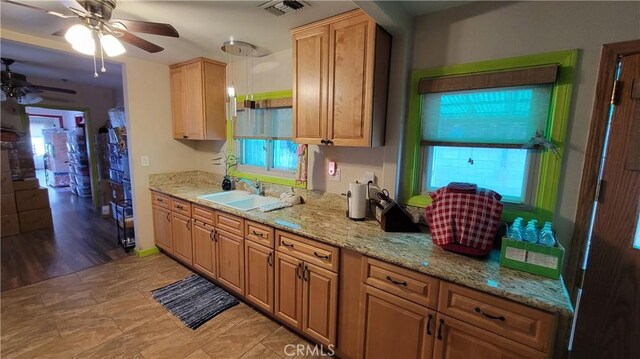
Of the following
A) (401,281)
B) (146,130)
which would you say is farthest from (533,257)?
(146,130)

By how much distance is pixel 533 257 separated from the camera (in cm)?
127

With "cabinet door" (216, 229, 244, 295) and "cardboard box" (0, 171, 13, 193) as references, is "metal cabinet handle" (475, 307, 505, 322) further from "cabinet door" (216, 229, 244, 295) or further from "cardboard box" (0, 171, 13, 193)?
"cardboard box" (0, 171, 13, 193)

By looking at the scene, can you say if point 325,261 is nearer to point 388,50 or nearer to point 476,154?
point 476,154

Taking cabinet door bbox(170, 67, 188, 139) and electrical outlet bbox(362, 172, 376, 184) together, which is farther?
cabinet door bbox(170, 67, 188, 139)

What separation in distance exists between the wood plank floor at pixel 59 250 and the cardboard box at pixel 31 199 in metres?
0.40

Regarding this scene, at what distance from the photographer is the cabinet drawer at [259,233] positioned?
204 cm

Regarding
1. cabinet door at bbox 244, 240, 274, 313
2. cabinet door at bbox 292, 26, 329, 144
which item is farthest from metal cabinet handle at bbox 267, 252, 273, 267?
cabinet door at bbox 292, 26, 329, 144

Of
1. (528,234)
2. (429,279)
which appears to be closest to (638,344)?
(528,234)

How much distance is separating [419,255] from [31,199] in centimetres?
579

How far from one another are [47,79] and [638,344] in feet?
24.7

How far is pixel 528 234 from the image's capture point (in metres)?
1.38

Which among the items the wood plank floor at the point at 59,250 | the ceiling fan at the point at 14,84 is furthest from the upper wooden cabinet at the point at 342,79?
the ceiling fan at the point at 14,84

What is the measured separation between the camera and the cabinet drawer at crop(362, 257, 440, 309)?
1355 mm

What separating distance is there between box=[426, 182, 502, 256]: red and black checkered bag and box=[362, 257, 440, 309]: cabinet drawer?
270 mm
